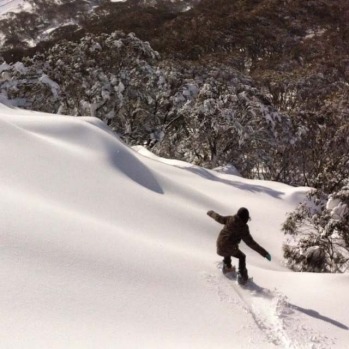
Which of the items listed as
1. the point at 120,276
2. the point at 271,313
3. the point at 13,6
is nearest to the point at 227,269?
the point at 271,313

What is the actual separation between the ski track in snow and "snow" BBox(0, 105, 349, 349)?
15mm

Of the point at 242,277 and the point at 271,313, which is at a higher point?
the point at 242,277

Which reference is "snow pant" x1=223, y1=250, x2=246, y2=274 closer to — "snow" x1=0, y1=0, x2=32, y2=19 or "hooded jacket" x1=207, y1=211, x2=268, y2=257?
"hooded jacket" x1=207, y1=211, x2=268, y2=257

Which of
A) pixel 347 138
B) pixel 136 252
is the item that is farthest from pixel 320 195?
pixel 347 138

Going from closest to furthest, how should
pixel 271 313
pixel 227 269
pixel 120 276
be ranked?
pixel 120 276 → pixel 271 313 → pixel 227 269

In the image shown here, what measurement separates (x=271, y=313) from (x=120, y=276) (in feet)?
6.21

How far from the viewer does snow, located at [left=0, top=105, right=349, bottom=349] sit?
12.2 feet

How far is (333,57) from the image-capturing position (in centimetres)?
3538

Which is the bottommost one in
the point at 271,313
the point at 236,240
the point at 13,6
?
the point at 271,313

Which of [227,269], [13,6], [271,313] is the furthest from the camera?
[13,6]

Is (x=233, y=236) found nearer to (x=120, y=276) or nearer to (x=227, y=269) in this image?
(x=227, y=269)

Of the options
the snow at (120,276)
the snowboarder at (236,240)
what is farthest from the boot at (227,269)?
the snow at (120,276)

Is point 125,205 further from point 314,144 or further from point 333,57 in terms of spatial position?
point 333,57

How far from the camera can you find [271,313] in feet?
16.7
